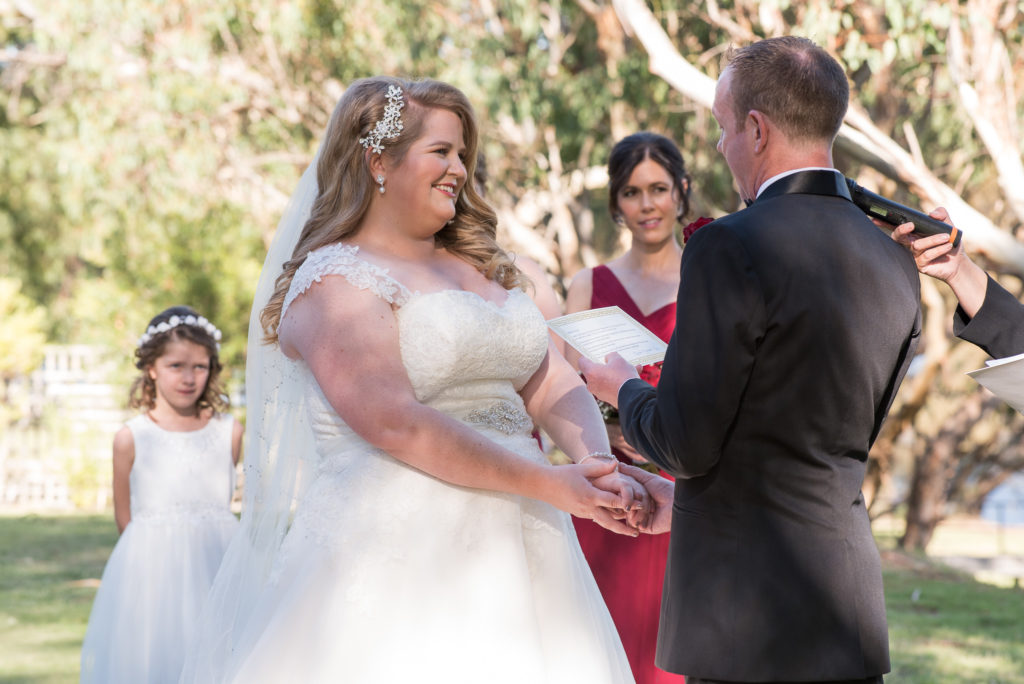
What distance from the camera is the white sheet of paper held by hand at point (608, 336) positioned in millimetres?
2957

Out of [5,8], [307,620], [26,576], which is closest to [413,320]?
[307,620]

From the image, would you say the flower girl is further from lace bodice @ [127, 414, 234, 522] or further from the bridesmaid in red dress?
the bridesmaid in red dress

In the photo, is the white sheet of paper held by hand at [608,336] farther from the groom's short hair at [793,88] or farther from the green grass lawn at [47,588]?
the green grass lawn at [47,588]

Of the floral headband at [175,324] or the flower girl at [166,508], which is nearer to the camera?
A: the flower girl at [166,508]

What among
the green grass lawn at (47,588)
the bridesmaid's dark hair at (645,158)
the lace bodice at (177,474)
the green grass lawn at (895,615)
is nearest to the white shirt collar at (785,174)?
the bridesmaid's dark hair at (645,158)

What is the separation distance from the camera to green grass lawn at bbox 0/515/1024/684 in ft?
23.5

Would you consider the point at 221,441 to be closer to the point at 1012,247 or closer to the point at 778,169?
the point at 778,169

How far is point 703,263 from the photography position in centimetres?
→ 237

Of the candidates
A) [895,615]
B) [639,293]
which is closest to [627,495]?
[639,293]

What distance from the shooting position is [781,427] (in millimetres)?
2342

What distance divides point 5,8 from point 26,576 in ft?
27.7

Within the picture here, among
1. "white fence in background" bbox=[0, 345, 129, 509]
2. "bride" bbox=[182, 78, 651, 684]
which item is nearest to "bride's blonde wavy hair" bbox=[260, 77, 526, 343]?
"bride" bbox=[182, 78, 651, 684]

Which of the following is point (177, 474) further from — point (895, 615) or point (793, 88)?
point (895, 615)

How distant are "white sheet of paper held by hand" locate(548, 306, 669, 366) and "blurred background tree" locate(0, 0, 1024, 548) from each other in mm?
5157
